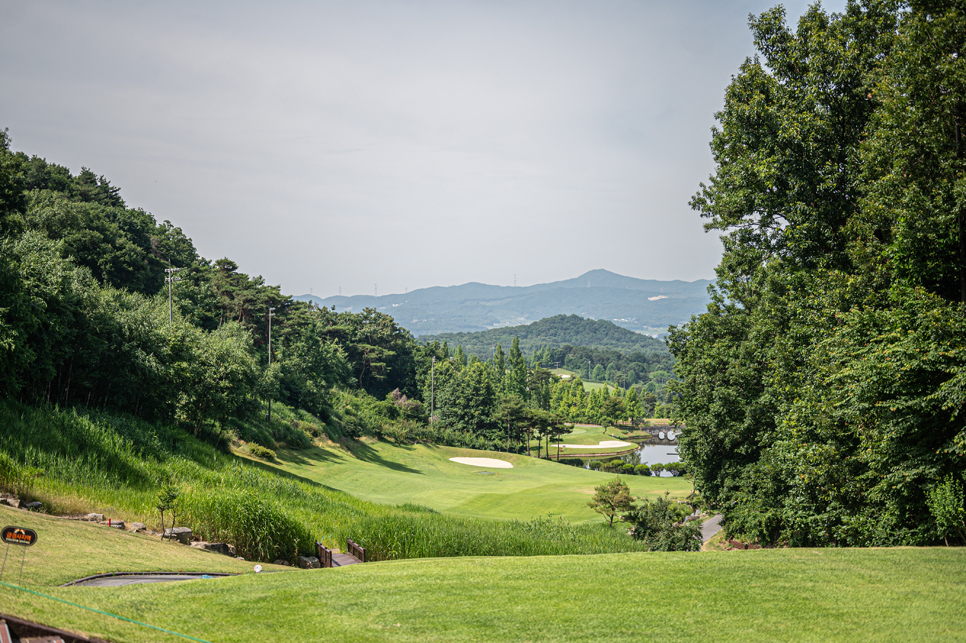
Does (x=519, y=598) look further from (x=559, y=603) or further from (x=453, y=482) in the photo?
(x=453, y=482)

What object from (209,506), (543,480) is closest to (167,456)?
(209,506)

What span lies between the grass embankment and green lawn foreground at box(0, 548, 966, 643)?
0.07ft

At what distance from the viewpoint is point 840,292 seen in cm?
1350

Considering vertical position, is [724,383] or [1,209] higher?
[1,209]

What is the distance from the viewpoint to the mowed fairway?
29.0 metres

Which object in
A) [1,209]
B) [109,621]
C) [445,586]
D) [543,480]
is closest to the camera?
[109,621]

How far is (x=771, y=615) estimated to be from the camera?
6500 millimetres

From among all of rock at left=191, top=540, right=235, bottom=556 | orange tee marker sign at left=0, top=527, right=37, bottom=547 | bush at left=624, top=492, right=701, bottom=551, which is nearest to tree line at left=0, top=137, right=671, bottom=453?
rock at left=191, top=540, right=235, bottom=556

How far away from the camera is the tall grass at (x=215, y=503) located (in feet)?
40.1

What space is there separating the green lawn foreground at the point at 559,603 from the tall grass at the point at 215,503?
157 inches

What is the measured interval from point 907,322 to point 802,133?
265 inches

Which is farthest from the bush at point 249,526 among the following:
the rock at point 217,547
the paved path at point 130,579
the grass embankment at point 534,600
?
the paved path at point 130,579

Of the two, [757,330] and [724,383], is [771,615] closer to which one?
[757,330]

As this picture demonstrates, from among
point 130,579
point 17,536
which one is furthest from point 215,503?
point 17,536
